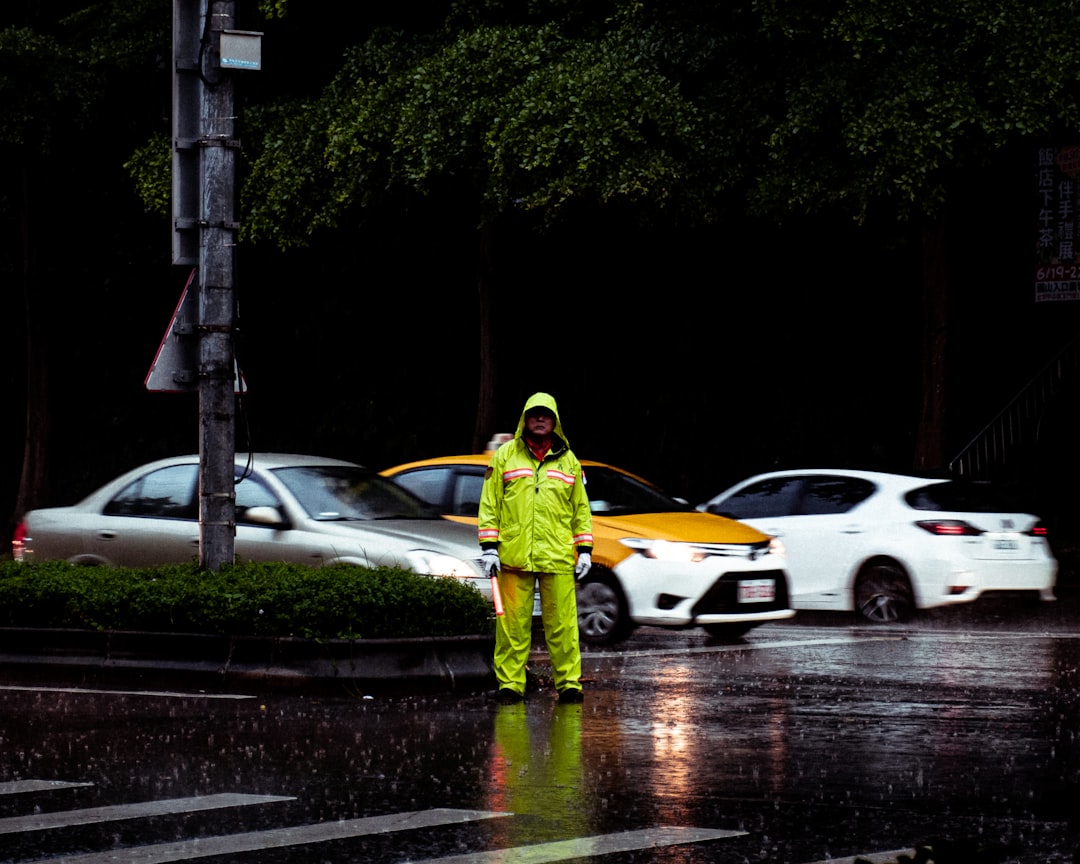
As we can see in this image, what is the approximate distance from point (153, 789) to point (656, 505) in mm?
8582

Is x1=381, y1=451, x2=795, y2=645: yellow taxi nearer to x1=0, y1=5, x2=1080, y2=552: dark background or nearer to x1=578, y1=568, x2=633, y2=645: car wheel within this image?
x1=578, y1=568, x2=633, y2=645: car wheel

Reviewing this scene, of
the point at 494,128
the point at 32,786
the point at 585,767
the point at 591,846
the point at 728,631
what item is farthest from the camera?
the point at 494,128

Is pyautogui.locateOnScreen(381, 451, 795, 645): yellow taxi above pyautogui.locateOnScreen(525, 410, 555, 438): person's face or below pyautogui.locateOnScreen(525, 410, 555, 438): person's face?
below

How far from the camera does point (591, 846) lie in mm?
6711

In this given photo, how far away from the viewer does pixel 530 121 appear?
68.5 feet

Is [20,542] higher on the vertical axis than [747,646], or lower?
higher

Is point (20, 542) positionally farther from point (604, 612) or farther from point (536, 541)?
point (536, 541)

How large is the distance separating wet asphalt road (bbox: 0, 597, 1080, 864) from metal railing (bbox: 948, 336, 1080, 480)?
1279 centimetres

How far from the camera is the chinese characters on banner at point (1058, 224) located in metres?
23.0

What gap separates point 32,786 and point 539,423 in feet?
14.4

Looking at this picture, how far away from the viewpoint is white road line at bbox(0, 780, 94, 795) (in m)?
8.00

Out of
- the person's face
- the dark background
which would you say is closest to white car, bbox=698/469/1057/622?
the person's face

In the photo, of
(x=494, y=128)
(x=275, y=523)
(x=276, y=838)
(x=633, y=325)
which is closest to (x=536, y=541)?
(x=275, y=523)

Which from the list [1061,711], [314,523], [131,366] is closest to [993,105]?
[314,523]
